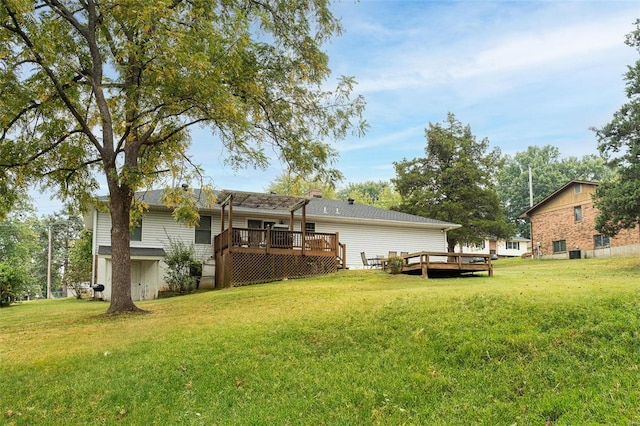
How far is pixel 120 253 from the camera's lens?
11836 millimetres

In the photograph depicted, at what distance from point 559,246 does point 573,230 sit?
1.83m

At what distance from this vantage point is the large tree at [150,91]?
1050 centimetres

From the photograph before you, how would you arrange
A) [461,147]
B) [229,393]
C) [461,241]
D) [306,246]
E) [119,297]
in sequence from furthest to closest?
[461,147] → [461,241] → [306,246] → [119,297] → [229,393]

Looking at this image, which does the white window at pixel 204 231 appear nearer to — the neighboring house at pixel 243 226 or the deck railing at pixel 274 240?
the neighboring house at pixel 243 226

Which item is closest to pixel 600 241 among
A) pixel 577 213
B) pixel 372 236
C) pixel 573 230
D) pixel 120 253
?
pixel 573 230

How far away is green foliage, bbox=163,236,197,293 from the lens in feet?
65.4

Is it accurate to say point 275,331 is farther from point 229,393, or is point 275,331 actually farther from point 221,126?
point 221,126

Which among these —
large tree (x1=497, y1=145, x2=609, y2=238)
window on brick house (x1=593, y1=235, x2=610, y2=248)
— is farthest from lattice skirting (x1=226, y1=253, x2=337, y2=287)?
large tree (x1=497, y1=145, x2=609, y2=238)

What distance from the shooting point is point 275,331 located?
26.4ft

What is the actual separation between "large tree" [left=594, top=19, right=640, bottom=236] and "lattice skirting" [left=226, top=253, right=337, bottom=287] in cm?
1089

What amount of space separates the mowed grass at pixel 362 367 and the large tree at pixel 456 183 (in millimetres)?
25509

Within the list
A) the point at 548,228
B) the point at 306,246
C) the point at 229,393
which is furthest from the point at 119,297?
the point at 548,228

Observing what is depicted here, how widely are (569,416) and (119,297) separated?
10.2 meters

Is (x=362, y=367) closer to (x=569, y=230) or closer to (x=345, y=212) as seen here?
(x=345, y=212)
